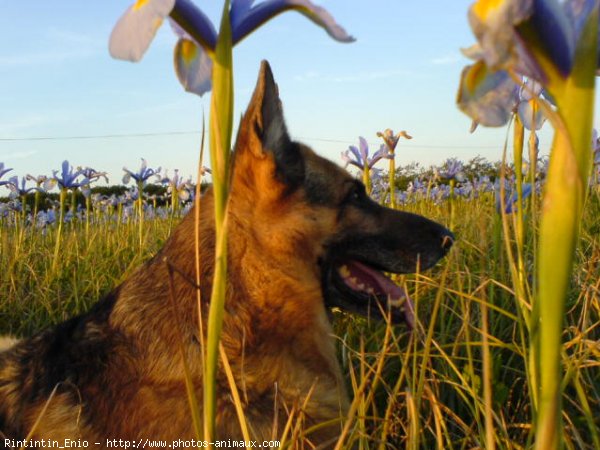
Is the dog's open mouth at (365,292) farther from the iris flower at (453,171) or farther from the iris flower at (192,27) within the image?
the iris flower at (453,171)

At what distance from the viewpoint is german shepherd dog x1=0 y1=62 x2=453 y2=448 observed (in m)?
2.06

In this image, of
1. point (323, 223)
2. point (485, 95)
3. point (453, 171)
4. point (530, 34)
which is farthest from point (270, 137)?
point (453, 171)

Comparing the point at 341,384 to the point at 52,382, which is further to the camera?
the point at 341,384

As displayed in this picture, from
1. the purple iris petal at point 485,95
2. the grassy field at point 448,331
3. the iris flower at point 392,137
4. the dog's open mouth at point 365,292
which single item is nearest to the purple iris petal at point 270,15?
the purple iris petal at point 485,95

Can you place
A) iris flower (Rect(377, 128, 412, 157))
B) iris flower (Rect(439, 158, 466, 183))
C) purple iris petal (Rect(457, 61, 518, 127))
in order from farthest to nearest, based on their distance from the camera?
1. iris flower (Rect(439, 158, 466, 183))
2. iris flower (Rect(377, 128, 412, 157))
3. purple iris petal (Rect(457, 61, 518, 127))

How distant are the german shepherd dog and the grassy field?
0.62 ft

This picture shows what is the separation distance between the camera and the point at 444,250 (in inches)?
117

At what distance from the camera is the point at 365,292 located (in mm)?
2662

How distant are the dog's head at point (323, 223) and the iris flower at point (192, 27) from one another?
0.89 meters

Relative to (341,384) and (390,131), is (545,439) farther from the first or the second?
(390,131)

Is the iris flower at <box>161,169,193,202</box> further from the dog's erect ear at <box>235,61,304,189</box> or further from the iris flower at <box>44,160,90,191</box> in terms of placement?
the dog's erect ear at <box>235,61,304,189</box>

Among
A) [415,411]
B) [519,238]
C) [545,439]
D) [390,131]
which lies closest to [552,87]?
[545,439]

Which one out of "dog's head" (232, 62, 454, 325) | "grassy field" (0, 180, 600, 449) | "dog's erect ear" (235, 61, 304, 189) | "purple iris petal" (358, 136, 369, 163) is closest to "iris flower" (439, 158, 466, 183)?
"grassy field" (0, 180, 600, 449)

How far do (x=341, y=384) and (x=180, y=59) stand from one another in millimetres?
1623
